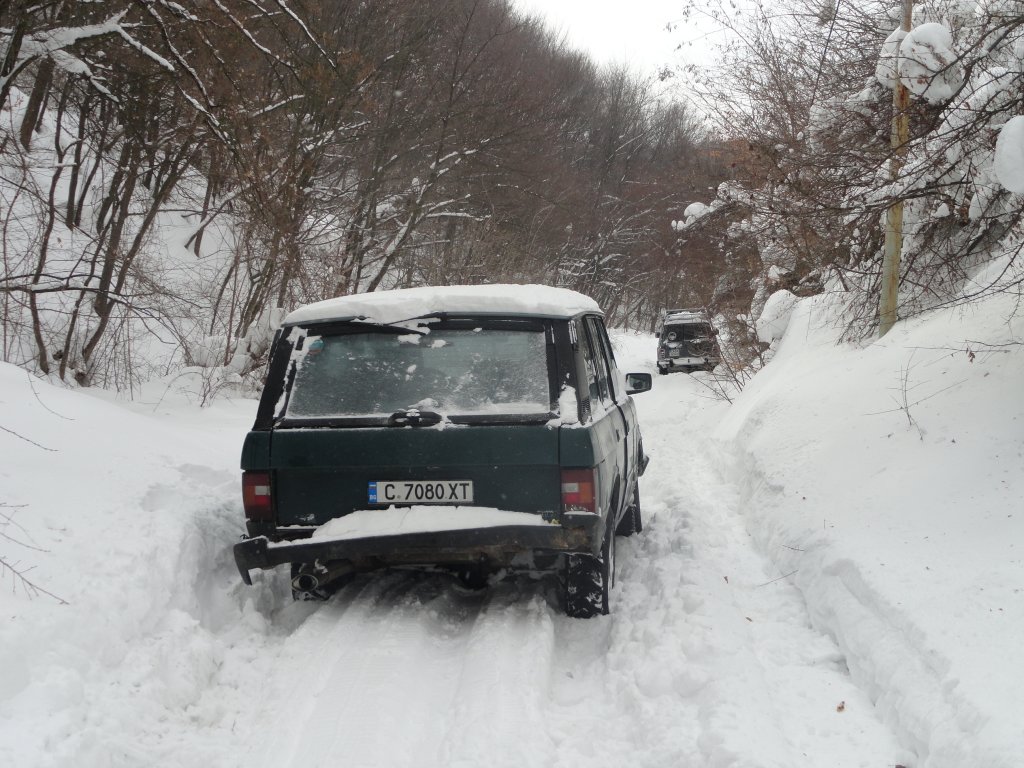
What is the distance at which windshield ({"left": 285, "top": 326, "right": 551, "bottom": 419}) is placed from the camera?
14.6ft

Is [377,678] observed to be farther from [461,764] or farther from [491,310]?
[491,310]

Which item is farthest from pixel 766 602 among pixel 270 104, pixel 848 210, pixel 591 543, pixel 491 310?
pixel 270 104

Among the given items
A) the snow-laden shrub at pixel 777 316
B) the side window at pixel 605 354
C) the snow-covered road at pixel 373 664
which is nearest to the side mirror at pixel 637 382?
the side window at pixel 605 354

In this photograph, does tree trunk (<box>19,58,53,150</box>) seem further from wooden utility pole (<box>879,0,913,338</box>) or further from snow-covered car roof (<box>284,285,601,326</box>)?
wooden utility pole (<box>879,0,913,338</box>)

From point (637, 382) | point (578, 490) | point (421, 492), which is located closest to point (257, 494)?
point (421, 492)

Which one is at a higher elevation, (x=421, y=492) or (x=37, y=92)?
(x=37, y=92)

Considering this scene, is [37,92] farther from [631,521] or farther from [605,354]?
[631,521]

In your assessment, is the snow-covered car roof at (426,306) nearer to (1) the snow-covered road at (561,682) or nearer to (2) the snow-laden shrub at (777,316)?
(1) the snow-covered road at (561,682)

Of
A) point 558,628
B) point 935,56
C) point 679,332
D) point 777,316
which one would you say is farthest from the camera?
point 679,332

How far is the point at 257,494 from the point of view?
439 cm

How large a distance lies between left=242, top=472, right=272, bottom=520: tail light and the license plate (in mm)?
571

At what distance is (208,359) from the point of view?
42.9 ft

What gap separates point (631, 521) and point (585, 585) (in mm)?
2267

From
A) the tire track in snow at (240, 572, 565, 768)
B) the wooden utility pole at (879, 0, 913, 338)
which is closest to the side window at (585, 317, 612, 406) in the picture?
the tire track in snow at (240, 572, 565, 768)
